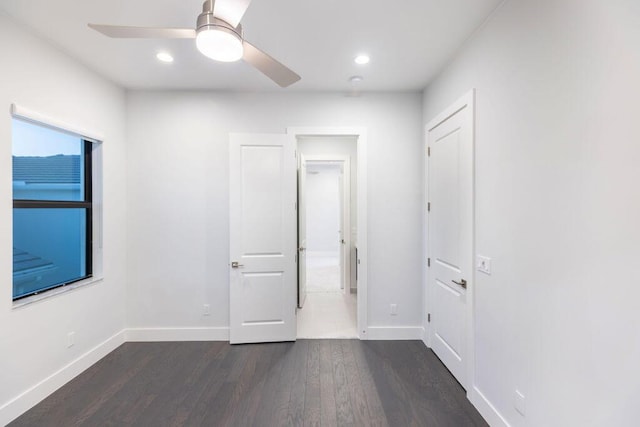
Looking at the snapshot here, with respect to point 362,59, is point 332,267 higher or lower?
lower

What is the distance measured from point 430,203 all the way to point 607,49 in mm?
1904

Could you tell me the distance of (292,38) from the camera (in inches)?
87.0

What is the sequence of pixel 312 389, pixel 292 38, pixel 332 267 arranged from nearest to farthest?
pixel 292 38 < pixel 312 389 < pixel 332 267

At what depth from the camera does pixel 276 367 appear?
8.62 feet

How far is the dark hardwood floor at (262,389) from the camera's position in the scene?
1993mm

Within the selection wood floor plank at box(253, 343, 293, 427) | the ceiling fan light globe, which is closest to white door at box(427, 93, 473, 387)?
wood floor plank at box(253, 343, 293, 427)

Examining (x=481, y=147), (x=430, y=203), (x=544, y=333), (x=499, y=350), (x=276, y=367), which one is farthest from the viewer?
(x=430, y=203)

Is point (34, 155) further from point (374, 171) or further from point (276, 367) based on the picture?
point (374, 171)

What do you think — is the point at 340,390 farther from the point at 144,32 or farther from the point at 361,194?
the point at 144,32

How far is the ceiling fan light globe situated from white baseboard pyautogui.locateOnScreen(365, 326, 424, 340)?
2901 millimetres

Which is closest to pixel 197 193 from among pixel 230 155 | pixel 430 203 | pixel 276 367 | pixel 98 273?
pixel 230 155

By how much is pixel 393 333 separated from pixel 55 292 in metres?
3.15

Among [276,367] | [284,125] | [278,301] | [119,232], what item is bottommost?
[276,367]

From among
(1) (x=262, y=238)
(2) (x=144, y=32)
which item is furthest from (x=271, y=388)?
(2) (x=144, y=32)
